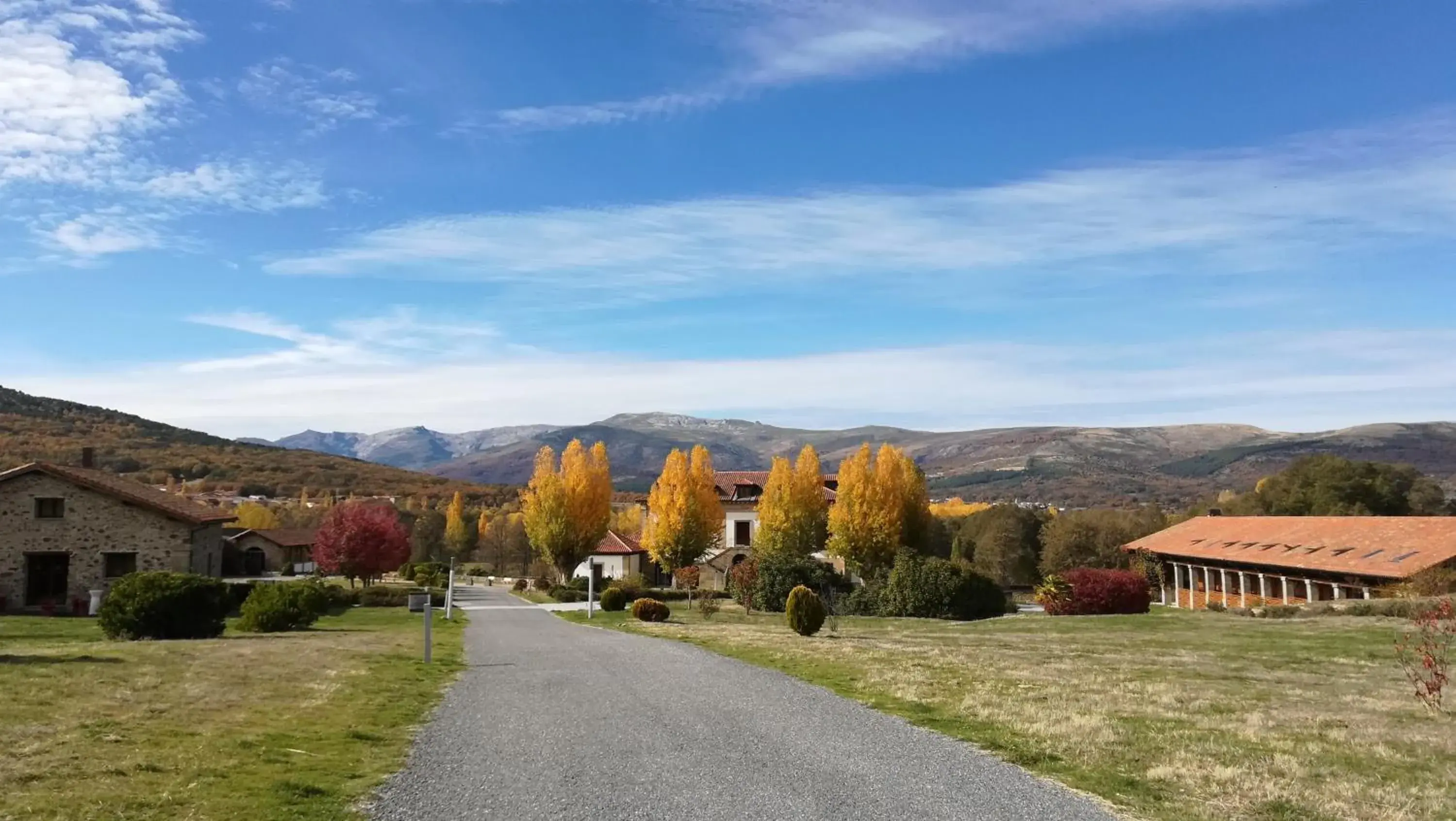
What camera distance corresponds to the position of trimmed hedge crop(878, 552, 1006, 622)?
4622 cm

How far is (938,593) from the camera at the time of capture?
152ft

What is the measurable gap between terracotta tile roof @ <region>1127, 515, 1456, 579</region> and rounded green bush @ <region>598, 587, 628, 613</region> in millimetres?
31543

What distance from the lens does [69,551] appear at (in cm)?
3816

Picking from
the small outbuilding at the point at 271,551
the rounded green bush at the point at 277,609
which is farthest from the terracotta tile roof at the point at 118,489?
the small outbuilding at the point at 271,551

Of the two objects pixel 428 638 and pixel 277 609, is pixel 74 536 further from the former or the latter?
pixel 428 638

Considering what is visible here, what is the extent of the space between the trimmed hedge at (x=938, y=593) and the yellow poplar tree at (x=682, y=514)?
778 inches

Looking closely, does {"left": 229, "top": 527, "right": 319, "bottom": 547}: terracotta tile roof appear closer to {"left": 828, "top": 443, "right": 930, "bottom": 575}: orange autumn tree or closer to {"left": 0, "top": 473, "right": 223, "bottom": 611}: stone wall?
{"left": 0, "top": 473, "right": 223, "bottom": 611}: stone wall

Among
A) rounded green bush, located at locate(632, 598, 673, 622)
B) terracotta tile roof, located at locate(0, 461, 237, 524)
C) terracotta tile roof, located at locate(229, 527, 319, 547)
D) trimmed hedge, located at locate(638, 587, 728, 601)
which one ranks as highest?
terracotta tile roof, located at locate(0, 461, 237, 524)

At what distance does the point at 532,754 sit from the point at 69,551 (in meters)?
37.3

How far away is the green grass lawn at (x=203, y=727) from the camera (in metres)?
7.91

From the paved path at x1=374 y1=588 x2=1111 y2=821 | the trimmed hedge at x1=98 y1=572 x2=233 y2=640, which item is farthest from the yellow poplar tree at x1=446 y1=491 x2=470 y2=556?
the paved path at x1=374 y1=588 x2=1111 y2=821

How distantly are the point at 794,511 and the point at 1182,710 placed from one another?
50352 millimetres

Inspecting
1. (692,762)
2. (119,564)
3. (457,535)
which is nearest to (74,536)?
(119,564)

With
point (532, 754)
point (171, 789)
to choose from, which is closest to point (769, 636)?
point (532, 754)
